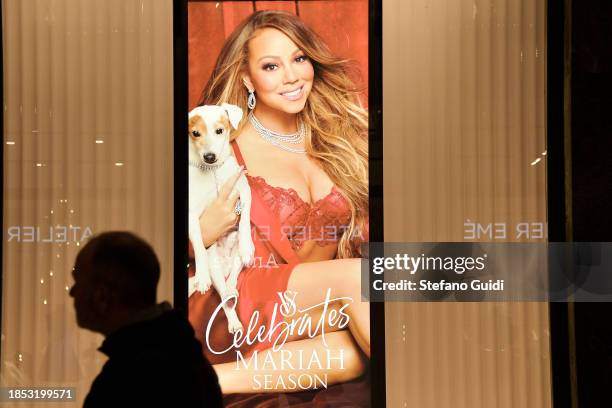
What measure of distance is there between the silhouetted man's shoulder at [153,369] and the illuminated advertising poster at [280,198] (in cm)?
178

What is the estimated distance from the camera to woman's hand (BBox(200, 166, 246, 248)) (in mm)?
3436

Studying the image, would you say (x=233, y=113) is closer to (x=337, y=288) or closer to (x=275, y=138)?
(x=275, y=138)

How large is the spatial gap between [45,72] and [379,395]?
200cm

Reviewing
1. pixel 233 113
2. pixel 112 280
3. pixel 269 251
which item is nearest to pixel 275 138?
pixel 233 113

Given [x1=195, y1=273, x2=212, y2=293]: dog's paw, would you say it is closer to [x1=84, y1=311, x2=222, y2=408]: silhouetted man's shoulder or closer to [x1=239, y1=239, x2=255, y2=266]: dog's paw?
[x1=239, y1=239, x2=255, y2=266]: dog's paw

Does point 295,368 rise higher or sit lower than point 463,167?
lower

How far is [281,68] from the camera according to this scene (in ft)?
11.4

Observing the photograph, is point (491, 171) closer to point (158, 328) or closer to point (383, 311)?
point (383, 311)

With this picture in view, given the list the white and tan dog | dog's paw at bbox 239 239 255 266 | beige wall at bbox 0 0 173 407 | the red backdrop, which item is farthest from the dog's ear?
dog's paw at bbox 239 239 255 266

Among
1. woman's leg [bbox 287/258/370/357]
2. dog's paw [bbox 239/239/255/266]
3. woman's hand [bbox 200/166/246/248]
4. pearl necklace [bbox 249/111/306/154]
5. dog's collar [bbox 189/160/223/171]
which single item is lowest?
woman's leg [bbox 287/258/370/357]

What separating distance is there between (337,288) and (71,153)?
50.5 inches

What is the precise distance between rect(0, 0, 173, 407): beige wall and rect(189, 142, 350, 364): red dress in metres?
0.26

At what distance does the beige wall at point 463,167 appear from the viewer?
345 cm

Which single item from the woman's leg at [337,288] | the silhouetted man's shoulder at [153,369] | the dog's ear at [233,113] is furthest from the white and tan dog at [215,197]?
the silhouetted man's shoulder at [153,369]
